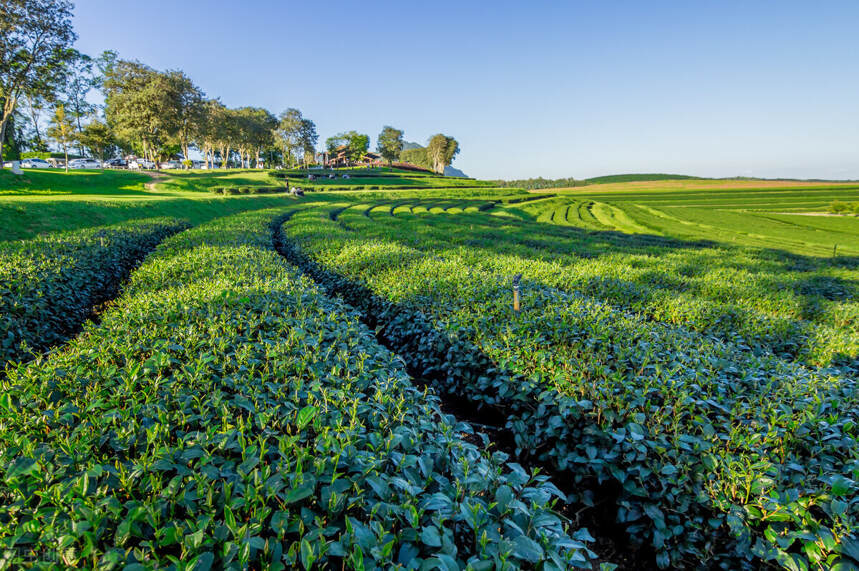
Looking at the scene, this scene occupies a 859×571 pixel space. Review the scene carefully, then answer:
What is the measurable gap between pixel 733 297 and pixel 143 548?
37.0 ft

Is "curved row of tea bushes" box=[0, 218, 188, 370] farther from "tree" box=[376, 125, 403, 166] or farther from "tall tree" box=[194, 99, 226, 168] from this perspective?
"tree" box=[376, 125, 403, 166]

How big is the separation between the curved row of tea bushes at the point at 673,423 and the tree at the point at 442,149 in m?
119

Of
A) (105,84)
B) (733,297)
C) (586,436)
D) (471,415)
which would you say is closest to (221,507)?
(586,436)

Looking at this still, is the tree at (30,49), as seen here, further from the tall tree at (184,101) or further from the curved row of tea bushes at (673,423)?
the curved row of tea bushes at (673,423)

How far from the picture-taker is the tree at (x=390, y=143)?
380 ft

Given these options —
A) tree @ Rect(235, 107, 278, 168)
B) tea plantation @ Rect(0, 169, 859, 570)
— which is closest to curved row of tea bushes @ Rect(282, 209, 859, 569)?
tea plantation @ Rect(0, 169, 859, 570)

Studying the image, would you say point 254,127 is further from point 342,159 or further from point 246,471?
point 246,471

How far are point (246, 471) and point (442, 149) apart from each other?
123 metres

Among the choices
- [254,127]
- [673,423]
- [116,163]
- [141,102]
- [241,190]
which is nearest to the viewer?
[673,423]

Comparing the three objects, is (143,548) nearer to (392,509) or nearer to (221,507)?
(221,507)

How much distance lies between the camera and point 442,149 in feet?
381

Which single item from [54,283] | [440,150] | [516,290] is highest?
[440,150]

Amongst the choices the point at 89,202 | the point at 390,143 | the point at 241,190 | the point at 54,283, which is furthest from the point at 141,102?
the point at 390,143

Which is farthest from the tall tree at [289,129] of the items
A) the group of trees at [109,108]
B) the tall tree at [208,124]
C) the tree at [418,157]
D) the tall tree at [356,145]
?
the tree at [418,157]
